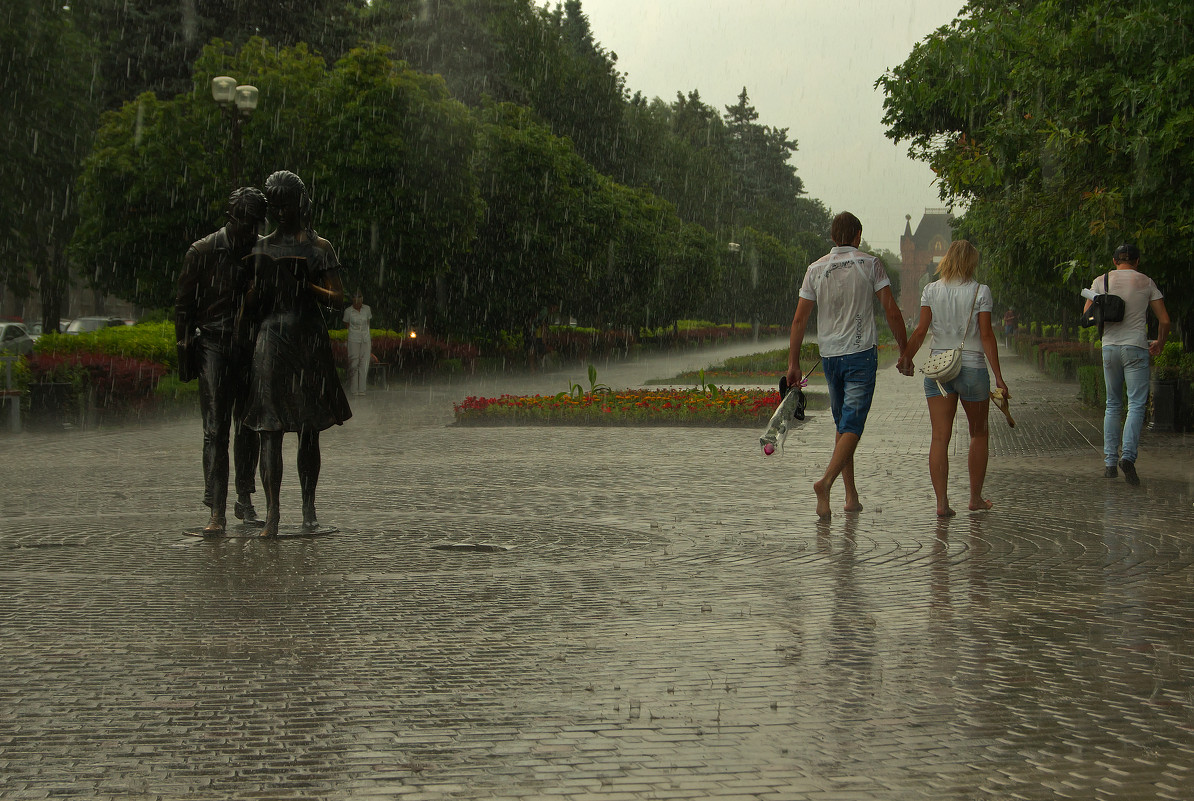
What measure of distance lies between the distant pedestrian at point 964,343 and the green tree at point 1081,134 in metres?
5.60

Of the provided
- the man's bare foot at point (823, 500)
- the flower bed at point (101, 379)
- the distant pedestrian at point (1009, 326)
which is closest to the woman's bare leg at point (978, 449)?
the man's bare foot at point (823, 500)

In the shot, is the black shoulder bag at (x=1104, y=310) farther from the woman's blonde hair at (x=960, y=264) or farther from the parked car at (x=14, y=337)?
the parked car at (x=14, y=337)

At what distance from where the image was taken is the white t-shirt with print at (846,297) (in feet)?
26.7

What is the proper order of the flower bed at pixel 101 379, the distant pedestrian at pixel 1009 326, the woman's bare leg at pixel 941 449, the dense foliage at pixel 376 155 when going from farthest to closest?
the distant pedestrian at pixel 1009 326 < the dense foliage at pixel 376 155 < the flower bed at pixel 101 379 < the woman's bare leg at pixel 941 449

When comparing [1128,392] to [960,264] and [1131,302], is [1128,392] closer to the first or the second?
[1131,302]

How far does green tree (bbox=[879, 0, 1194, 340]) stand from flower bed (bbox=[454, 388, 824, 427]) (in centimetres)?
407

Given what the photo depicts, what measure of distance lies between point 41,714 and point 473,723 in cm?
137

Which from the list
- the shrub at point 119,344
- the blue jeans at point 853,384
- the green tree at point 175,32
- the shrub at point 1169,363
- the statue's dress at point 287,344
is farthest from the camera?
the green tree at point 175,32

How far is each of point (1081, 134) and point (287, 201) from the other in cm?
985

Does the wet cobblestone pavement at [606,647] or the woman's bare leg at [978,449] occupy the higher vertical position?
the woman's bare leg at [978,449]

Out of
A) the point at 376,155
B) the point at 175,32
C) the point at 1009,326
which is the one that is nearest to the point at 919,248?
the point at 1009,326

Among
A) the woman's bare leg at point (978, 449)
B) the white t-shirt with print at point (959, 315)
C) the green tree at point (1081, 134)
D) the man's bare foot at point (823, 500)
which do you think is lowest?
the man's bare foot at point (823, 500)

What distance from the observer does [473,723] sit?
4016 mm

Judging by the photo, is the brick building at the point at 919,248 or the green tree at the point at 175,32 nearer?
the green tree at the point at 175,32
